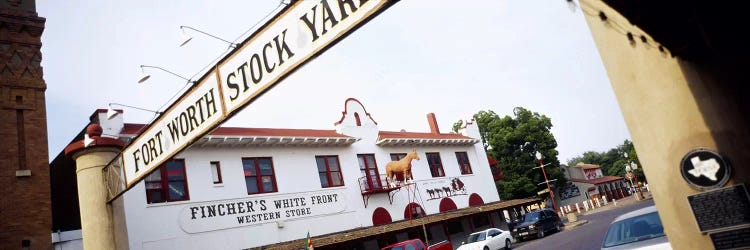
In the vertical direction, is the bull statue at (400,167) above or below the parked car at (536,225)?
above

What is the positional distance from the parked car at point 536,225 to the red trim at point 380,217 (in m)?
8.93

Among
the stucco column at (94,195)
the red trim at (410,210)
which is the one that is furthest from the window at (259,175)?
the stucco column at (94,195)

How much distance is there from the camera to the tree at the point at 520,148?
163 feet

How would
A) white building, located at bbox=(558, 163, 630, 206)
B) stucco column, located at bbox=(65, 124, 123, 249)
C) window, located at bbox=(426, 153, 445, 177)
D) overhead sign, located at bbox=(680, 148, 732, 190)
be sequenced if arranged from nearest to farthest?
overhead sign, located at bbox=(680, 148, 732, 190) < stucco column, located at bbox=(65, 124, 123, 249) < window, located at bbox=(426, 153, 445, 177) < white building, located at bbox=(558, 163, 630, 206)

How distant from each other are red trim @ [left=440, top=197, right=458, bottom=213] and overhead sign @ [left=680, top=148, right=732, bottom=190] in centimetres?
2401

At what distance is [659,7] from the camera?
117 inches

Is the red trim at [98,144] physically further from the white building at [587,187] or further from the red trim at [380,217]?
the white building at [587,187]

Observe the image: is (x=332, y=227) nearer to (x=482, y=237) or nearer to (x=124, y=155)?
(x=482, y=237)

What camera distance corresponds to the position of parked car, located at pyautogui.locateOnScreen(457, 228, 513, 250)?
71.4 ft

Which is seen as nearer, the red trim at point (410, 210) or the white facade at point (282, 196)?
the white facade at point (282, 196)

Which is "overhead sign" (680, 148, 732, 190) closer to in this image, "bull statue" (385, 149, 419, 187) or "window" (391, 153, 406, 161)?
"bull statue" (385, 149, 419, 187)

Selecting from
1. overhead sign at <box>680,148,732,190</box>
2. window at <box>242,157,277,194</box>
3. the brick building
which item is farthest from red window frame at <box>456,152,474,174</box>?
overhead sign at <box>680,148,732,190</box>

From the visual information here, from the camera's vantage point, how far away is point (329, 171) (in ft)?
77.1

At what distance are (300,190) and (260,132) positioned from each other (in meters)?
3.39
